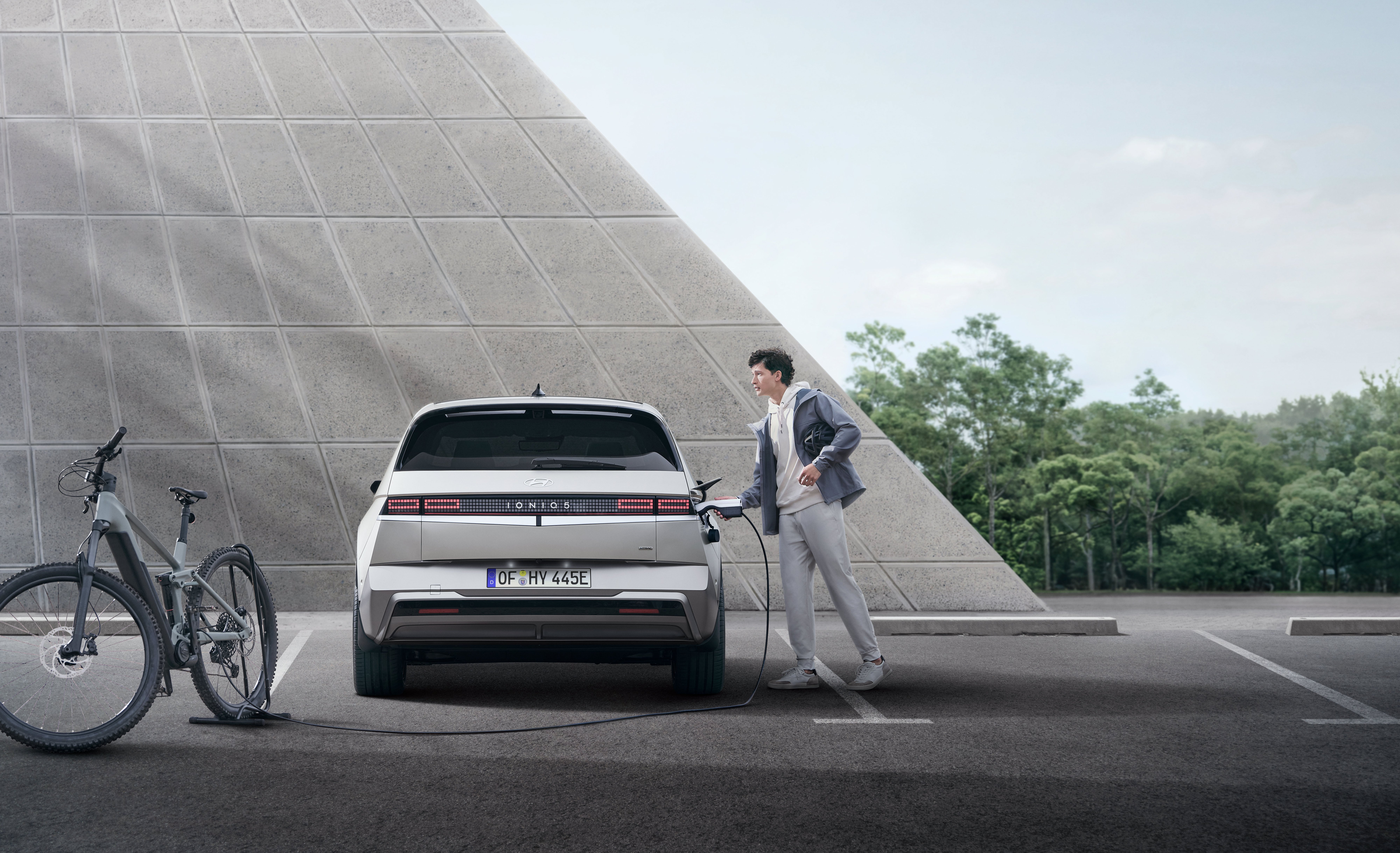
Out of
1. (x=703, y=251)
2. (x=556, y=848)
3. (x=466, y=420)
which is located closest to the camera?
(x=556, y=848)

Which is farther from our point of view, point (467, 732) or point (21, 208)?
point (21, 208)

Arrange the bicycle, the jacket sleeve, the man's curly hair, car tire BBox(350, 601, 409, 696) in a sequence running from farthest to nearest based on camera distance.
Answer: the man's curly hair < the jacket sleeve < car tire BBox(350, 601, 409, 696) < the bicycle

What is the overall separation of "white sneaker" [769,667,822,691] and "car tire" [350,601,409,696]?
2198 millimetres

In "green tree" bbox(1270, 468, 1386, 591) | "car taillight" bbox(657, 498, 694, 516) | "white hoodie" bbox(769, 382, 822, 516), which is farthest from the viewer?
"green tree" bbox(1270, 468, 1386, 591)

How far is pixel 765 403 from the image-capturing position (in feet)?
41.4

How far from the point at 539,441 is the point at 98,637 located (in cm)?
238

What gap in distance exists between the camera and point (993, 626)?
33.5 feet

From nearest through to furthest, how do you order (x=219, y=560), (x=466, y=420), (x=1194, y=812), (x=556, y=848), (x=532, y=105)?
(x=556, y=848) < (x=1194, y=812) < (x=219, y=560) < (x=466, y=420) < (x=532, y=105)

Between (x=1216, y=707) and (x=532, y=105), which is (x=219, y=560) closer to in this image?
(x=1216, y=707)

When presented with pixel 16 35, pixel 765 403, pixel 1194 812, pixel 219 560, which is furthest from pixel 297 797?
pixel 16 35

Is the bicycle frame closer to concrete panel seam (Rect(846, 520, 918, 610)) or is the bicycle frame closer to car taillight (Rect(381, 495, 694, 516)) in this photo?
car taillight (Rect(381, 495, 694, 516))

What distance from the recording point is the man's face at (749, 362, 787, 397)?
724 cm

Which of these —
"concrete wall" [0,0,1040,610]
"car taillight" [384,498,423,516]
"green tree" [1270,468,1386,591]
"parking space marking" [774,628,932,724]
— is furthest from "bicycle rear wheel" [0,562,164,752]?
"green tree" [1270,468,1386,591]

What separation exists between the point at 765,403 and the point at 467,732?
7.64 metres
